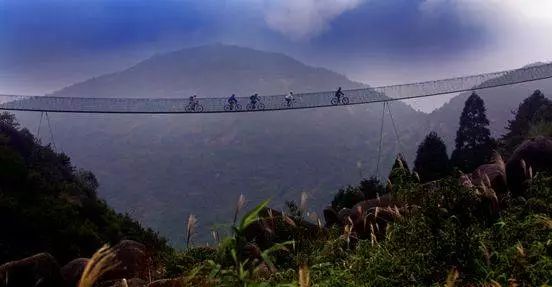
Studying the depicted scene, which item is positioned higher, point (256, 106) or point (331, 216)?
point (256, 106)

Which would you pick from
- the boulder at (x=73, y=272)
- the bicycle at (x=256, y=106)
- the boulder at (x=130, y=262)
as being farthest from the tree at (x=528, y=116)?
the boulder at (x=73, y=272)

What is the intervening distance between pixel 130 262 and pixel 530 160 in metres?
12.9

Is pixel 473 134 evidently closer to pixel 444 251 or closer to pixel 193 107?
pixel 193 107

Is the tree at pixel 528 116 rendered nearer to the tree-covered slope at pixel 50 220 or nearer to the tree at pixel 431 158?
the tree at pixel 431 158

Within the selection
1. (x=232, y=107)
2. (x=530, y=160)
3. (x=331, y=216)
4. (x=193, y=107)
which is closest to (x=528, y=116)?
(x=232, y=107)

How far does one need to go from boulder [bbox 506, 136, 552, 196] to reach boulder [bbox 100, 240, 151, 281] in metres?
11.1

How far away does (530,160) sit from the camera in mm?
16484

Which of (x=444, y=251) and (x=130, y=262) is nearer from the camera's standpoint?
(x=444, y=251)

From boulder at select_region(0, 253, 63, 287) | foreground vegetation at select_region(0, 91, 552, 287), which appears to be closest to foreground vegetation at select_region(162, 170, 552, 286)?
foreground vegetation at select_region(0, 91, 552, 287)

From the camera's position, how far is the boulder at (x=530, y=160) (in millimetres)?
15734

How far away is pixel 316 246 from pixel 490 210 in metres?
3.45

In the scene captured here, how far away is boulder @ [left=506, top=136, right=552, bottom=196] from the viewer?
15.7 m

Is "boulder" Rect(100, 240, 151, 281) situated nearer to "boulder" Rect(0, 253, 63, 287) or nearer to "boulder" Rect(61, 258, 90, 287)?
"boulder" Rect(61, 258, 90, 287)

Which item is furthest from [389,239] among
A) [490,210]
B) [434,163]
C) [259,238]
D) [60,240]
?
[434,163]
